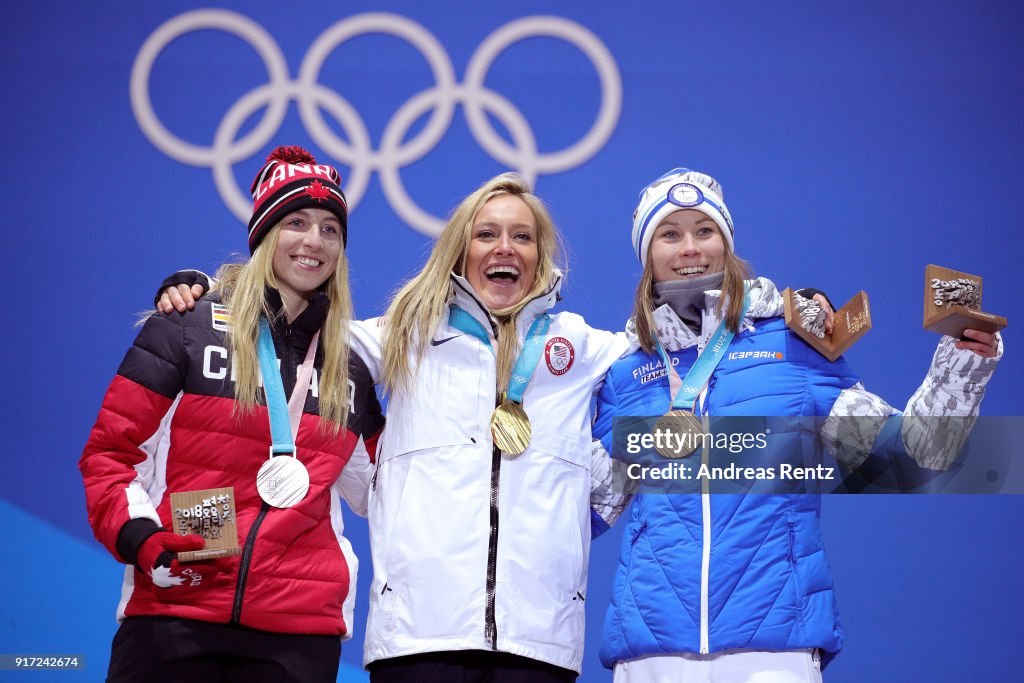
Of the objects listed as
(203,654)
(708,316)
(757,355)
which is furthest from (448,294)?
(203,654)

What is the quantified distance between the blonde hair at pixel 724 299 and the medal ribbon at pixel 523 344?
0.80ft

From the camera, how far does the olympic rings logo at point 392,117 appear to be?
4.26 metres

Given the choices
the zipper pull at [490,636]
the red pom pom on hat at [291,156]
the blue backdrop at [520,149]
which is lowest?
the zipper pull at [490,636]

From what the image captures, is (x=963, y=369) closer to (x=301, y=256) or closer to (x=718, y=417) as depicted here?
(x=718, y=417)

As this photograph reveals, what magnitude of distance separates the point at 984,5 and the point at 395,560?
337 centimetres

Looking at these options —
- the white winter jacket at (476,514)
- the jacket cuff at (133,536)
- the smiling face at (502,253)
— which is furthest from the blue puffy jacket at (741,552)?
the jacket cuff at (133,536)

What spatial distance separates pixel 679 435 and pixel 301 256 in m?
1.02

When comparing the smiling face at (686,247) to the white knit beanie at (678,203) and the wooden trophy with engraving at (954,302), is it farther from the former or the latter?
the wooden trophy with engraving at (954,302)

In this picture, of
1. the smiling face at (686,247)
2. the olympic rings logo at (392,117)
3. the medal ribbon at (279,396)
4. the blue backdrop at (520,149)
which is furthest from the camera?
the olympic rings logo at (392,117)

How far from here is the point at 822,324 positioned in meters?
2.59

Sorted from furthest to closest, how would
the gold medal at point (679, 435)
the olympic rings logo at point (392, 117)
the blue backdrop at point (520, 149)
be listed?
the olympic rings logo at point (392, 117) → the blue backdrop at point (520, 149) → the gold medal at point (679, 435)

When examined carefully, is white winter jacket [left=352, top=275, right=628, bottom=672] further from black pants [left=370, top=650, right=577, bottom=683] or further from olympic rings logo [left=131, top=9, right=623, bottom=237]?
olympic rings logo [left=131, top=9, right=623, bottom=237]

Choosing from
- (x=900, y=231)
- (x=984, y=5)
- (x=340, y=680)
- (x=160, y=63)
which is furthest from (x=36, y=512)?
(x=984, y=5)

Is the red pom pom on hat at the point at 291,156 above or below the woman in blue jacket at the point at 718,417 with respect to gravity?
above
